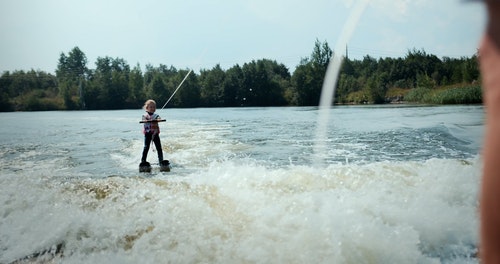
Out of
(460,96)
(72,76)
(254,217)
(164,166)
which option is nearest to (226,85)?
(72,76)

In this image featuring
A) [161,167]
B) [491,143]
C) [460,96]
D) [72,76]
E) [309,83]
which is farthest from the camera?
[72,76]

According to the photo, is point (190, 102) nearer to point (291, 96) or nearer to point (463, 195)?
point (291, 96)

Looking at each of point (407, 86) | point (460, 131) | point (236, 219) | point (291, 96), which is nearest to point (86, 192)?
point (236, 219)

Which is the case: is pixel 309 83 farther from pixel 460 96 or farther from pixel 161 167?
pixel 161 167

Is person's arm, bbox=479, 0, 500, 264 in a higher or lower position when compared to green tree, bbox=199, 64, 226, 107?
lower

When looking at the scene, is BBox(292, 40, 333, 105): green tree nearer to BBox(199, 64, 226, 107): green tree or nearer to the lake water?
BBox(199, 64, 226, 107): green tree

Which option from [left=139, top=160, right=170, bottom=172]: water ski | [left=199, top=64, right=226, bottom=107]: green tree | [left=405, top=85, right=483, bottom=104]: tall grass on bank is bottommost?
[left=139, top=160, right=170, bottom=172]: water ski

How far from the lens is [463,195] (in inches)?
235

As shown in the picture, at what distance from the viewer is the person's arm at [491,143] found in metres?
0.59

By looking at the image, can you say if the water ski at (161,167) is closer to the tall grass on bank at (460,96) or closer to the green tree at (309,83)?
the tall grass on bank at (460,96)

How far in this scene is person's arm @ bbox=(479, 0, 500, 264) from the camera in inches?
23.3

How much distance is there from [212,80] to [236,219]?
316 ft

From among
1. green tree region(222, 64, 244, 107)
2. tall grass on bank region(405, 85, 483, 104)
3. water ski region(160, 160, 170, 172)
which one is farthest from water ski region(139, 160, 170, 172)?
green tree region(222, 64, 244, 107)

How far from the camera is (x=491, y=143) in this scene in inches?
23.6
